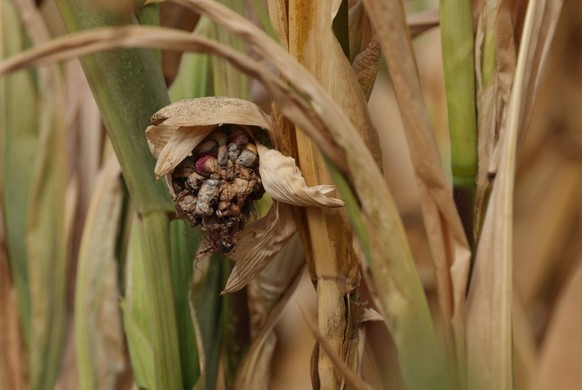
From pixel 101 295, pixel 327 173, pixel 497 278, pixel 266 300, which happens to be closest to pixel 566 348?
pixel 497 278

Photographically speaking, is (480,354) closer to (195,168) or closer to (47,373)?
(195,168)

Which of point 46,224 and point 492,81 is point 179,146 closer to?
point 492,81

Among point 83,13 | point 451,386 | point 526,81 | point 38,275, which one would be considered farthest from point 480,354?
point 38,275

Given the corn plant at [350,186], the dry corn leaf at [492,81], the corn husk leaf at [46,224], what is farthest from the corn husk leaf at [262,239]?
the corn husk leaf at [46,224]

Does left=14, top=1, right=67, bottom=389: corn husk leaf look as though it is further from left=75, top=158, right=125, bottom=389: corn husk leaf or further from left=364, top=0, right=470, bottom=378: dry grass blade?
left=364, top=0, right=470, bottom=378: dry grass blade

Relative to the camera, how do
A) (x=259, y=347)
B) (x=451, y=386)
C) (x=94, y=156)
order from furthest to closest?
(x=94, y=156) → (x=259, y=347) → (x=451, y=386)

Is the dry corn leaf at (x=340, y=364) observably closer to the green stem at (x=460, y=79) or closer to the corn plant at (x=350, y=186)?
the corn plant at (x=350, y=186)
